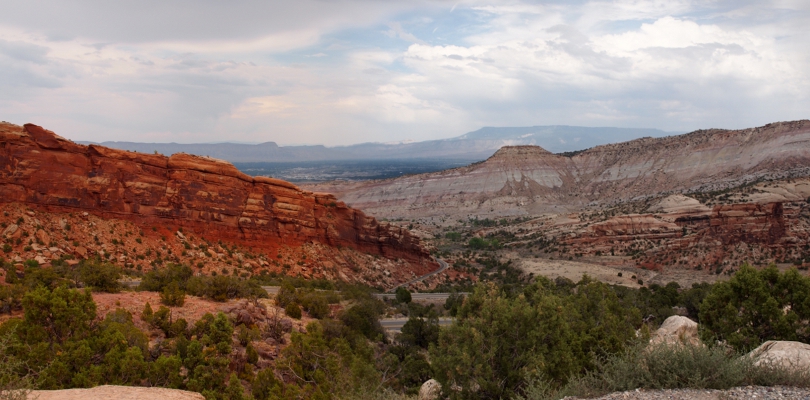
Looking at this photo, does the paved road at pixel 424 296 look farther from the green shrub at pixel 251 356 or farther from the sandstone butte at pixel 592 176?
the sandstone butte at pixel 592 176

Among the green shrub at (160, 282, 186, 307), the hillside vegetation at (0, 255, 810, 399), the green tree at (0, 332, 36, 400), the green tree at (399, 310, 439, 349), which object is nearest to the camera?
the green tree at (0, 332, 36, 400)

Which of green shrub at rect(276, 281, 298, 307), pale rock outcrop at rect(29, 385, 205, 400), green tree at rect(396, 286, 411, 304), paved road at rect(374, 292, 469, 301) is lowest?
paved road at rect(374, 292, 469, 301)

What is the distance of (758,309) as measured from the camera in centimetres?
1547

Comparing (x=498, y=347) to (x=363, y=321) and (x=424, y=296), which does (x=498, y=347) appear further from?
(x=424, y=296)

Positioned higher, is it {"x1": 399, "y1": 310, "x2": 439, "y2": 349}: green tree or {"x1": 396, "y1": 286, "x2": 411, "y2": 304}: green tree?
{"x1": 399, "y1": 310, "x2": 439, "y2": 349}: green tree

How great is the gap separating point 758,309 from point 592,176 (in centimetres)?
10945

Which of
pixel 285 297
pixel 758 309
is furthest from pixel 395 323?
pixel 758 309

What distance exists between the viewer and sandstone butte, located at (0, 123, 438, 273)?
26750 millimetres

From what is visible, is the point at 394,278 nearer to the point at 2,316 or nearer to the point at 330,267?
the point at 330,267

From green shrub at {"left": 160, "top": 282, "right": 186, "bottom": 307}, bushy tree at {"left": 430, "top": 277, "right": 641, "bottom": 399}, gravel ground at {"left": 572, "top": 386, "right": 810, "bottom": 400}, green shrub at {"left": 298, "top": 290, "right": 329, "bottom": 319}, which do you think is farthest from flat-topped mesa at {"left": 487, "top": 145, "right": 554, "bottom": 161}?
gravel ground at {"left": 572, "top": 386, "right": 810, "bottom": 400}

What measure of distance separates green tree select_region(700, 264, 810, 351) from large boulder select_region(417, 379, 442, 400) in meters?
8.53

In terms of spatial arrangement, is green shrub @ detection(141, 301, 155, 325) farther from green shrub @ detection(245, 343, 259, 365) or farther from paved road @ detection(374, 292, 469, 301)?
paved road @ detection(374, 292, 469, 301)

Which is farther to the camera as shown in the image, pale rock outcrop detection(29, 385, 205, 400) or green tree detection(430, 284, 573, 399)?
green tree detection(430, 284, 573, 399)

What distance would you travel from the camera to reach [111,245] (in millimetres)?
27016
